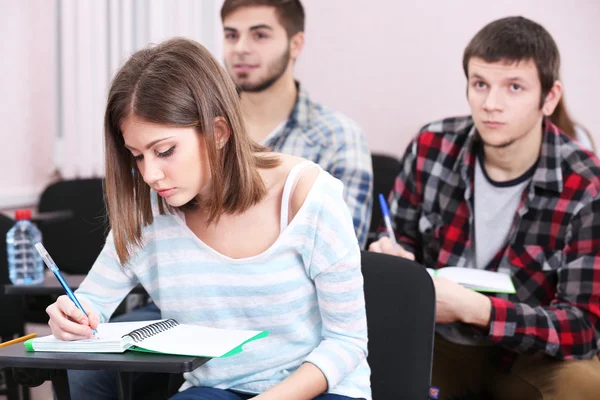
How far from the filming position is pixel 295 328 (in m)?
1.40

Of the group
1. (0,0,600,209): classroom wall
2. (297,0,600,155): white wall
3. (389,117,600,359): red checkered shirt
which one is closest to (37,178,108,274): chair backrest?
(0,0,600,209): classroom wall

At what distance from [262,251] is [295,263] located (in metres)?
0.07

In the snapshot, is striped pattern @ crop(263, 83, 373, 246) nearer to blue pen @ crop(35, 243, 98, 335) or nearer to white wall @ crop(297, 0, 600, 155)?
white wall @ crop(297, 0, 600, 155)

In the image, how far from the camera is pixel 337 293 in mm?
1353

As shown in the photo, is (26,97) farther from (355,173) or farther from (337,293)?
(337,293)

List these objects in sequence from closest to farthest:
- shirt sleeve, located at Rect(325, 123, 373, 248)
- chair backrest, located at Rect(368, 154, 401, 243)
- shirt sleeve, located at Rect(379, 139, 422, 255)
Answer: shirt sleeve, located at Rect(379, 139, 422, 255) → shirt sleeve, located at Rect(325, 123, 373, 248) → chair backrest, located at Rect(368, 154, 401, 243)

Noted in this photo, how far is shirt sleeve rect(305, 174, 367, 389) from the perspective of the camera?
53.1 inches

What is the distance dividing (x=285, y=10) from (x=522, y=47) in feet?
3.17

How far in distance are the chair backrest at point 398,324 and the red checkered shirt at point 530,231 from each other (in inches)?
15.6

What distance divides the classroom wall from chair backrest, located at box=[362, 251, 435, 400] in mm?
1648

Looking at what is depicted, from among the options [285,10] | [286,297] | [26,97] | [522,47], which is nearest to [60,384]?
[286,297]

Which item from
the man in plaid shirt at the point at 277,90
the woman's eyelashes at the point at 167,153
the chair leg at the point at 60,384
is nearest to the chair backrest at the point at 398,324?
the woman's eyelashes at the point at 167,153

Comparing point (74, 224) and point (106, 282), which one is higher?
point (106, 282)

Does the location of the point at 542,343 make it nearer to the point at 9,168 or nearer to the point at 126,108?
the point at 126,108
